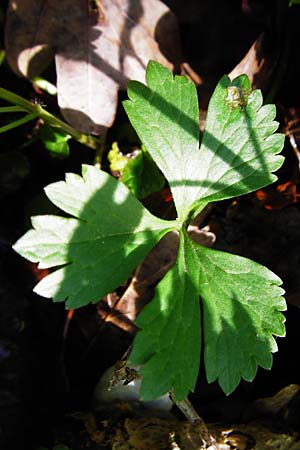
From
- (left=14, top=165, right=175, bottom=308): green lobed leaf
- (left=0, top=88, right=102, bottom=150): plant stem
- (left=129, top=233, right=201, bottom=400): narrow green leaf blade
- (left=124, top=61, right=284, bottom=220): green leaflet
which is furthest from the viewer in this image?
(left=0, top=88, right=102, bottom=150): plant stem

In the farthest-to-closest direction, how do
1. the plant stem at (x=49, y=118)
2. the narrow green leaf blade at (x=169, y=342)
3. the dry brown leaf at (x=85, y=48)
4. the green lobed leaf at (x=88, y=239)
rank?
the dry brown leaf at (x=85, y=48) → the plant stem at (x=49, y=118) → the green lobed leaf at (x=88, y=239) → the narrow green leaf blade at (x=169, y=342)

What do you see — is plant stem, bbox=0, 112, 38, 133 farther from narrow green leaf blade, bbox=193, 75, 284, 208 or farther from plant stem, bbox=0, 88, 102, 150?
narrow green leaf blade, bbox=193, 75, 284, 208

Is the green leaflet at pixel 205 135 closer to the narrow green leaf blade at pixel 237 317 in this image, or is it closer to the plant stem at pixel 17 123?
the narrow green leaf blade at pixel 237 317

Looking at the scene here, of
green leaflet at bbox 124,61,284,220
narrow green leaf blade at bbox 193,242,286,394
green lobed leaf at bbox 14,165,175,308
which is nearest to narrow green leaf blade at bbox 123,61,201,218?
green leaflet at bbox 124,61,284,220

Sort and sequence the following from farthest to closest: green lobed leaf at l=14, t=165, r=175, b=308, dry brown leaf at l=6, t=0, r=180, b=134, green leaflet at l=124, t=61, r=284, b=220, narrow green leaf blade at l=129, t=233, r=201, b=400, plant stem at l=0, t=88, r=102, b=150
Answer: dry brown leaf at l=6, t=0, r=180, b=134, plant stem at l=0, t=88, r=102, b=150, green leaflet at l=124, t=61, r=284, b=220, green lobed leaf at l=14, t=165, r=175, b=308, narrow green leaf blade at l=129, t=233, r=201, b=400

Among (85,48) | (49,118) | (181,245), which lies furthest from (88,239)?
(85,48)

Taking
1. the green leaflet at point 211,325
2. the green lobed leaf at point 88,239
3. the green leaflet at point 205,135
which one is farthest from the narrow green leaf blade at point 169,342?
the green leaflet at point 205,135
